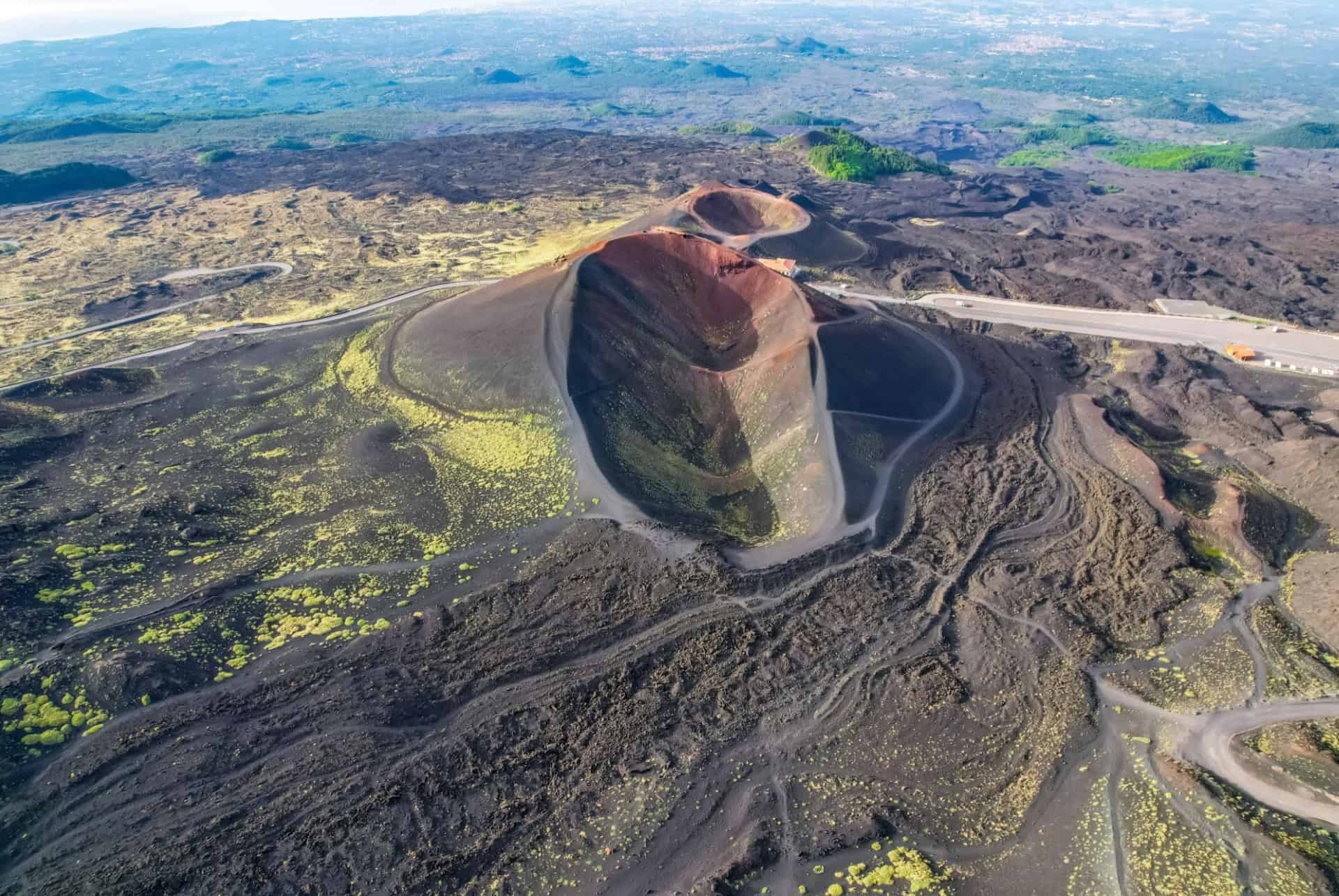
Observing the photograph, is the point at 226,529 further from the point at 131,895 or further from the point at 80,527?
the point at 131,895

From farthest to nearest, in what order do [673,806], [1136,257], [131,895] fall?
[1136,257], [673,806], [131,895]

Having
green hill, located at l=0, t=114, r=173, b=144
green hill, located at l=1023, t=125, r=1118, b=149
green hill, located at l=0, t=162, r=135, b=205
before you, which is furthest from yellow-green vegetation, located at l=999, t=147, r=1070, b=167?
green hill, located at l=0, t=114, r=173, b=144

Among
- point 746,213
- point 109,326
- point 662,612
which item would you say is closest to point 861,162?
point 746,213

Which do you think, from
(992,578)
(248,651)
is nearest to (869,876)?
(992,578)

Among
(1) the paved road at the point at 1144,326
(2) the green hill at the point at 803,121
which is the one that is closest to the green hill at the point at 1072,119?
(2) the green hill at the point at 803,121

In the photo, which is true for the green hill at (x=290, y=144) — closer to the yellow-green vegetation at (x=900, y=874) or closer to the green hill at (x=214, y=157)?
the green hill at (x=214, y=157)

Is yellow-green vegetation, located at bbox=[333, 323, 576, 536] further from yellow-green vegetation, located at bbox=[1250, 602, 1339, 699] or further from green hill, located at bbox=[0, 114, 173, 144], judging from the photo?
green hill, located at bbox=[0, 114, 173, 144]
